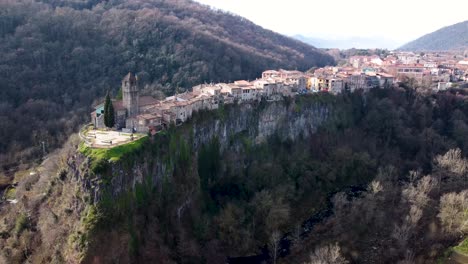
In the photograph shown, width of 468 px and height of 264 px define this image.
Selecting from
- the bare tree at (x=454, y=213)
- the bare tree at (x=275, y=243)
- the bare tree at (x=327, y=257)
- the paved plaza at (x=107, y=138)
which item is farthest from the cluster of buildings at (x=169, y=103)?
the bare tree at (x=454, y=213)

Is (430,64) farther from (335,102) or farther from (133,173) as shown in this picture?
(133,173)

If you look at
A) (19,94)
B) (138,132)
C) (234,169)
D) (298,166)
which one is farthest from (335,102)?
(19,94)

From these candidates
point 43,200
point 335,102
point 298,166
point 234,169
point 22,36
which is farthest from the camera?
point 22,36

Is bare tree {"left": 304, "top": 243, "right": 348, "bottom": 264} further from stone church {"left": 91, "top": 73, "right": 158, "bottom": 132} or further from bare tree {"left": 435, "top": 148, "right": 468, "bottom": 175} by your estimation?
bare tree {"left": 435, "top": 148, "right": 468, "bottom": 175}

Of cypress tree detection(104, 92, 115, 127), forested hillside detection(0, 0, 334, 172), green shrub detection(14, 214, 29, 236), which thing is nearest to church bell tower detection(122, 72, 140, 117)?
cypress tree detection(104, 92, 115, 127)

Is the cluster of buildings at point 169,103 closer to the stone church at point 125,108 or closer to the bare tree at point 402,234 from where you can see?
the stone church at point 125,108
